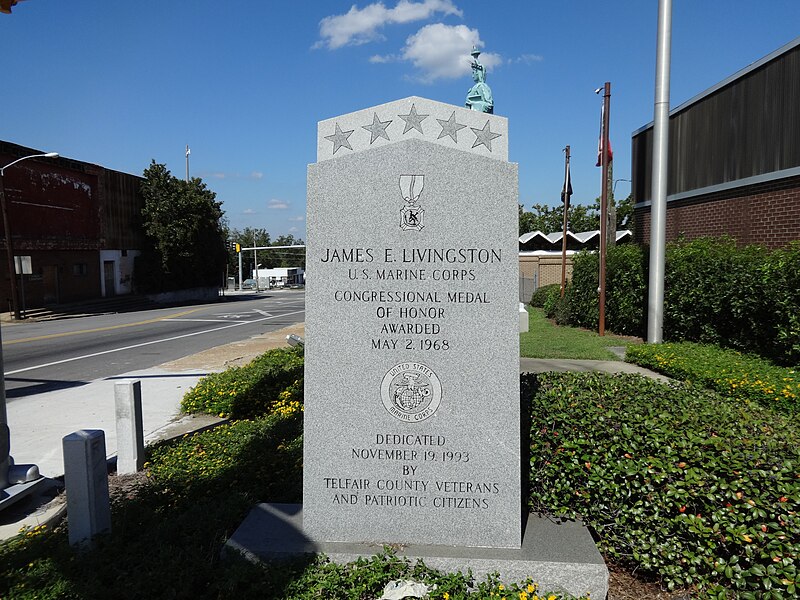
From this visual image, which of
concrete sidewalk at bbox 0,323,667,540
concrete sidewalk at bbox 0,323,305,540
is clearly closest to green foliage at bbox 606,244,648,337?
concrete sidewalk at bbox 0,323,667,540

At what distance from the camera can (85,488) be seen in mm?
3982

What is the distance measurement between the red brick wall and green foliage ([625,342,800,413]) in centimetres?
293

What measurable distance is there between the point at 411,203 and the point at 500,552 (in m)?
2.16

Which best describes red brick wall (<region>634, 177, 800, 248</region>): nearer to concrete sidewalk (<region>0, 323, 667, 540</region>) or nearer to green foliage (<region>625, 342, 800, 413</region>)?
green foliage (<region>625, 342, 800, 413</region>)

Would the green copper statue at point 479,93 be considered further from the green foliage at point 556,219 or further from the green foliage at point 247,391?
the green foliage at point 556,219

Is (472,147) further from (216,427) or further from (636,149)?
(636,149)

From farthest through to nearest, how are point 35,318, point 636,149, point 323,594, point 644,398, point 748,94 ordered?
point 35,318 < point 636,149 < point 748,94 < point 644,398 < point 323,594

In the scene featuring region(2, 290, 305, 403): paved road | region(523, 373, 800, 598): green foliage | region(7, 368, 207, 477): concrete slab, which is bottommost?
region(2, 290, 305, 403): paved road

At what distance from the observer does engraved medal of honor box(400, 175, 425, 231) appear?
374 centimetres

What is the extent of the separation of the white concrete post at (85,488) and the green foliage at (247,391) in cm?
370

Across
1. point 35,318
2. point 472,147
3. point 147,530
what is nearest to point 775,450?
point 472,147

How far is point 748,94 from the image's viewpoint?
13523mm

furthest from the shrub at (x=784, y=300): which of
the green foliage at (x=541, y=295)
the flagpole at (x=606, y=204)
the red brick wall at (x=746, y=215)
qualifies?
the green foliage at (x=541, y=295)

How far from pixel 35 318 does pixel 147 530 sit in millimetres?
29007
